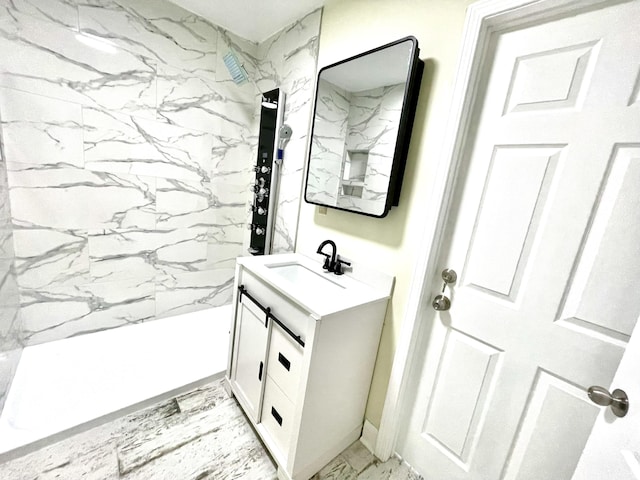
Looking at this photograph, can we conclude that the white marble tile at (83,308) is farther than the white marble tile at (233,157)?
No

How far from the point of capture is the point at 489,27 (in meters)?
0.93

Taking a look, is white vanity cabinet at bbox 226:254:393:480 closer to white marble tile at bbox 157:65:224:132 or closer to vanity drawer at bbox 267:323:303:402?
vanity drawer at bbox 267:323:303:402

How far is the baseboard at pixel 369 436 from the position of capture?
1.32m

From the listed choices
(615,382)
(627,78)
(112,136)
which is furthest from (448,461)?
(112,136)

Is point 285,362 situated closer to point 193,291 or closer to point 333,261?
point 333,261

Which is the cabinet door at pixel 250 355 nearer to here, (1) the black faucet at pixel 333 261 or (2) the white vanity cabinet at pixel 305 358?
(2) the white vanity cabinet at pixel 305 358

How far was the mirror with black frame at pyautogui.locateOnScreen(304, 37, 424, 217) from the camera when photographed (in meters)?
1.13

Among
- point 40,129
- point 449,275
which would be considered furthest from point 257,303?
point 40,129

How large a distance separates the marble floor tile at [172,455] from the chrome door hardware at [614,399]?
967mm

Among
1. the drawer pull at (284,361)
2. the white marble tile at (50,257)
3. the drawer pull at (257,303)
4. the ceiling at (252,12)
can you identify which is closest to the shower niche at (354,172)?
the drawer pull at (257,303)

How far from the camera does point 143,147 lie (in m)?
1.85

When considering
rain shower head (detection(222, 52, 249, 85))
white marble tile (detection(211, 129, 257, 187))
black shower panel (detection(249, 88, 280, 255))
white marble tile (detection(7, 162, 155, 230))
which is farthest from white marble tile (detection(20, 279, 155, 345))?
rain shower head (detection(222, 52, 249, 85))

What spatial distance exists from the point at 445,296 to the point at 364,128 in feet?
3.03

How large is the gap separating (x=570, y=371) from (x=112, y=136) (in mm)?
2652
